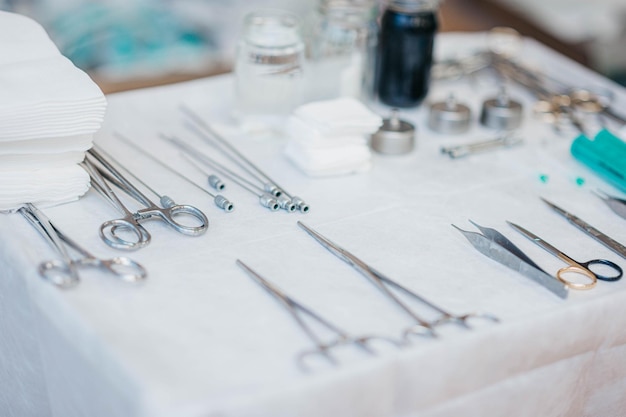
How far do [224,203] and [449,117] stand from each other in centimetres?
41

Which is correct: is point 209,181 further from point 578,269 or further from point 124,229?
point 578,269

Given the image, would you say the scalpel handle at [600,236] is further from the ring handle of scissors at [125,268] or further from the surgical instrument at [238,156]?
the ring handle of scissors at [125,268]

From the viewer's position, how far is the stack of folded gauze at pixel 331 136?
3.55 feet

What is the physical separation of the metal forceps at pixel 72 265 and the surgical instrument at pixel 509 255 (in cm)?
37

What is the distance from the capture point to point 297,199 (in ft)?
3.36

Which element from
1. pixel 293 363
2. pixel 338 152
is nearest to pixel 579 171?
pixel 338 152

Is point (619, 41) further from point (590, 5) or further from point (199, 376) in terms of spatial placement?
point (199, 376)

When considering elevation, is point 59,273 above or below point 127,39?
above

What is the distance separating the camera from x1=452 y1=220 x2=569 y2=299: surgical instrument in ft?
2.88

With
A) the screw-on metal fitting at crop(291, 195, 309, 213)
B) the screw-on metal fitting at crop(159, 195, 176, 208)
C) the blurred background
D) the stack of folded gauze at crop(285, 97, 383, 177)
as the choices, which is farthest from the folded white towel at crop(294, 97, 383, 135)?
the blurred background

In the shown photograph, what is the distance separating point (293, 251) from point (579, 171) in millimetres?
460

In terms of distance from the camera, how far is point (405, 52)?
127 cm

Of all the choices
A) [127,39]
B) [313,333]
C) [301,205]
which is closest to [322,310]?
[313,333]

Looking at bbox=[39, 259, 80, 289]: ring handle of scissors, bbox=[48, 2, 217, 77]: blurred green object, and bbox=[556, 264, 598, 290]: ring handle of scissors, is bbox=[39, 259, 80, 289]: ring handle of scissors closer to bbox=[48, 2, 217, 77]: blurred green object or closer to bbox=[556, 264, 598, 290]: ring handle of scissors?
bbox=[556, 264, 598, 290]: ring handle of scissors
